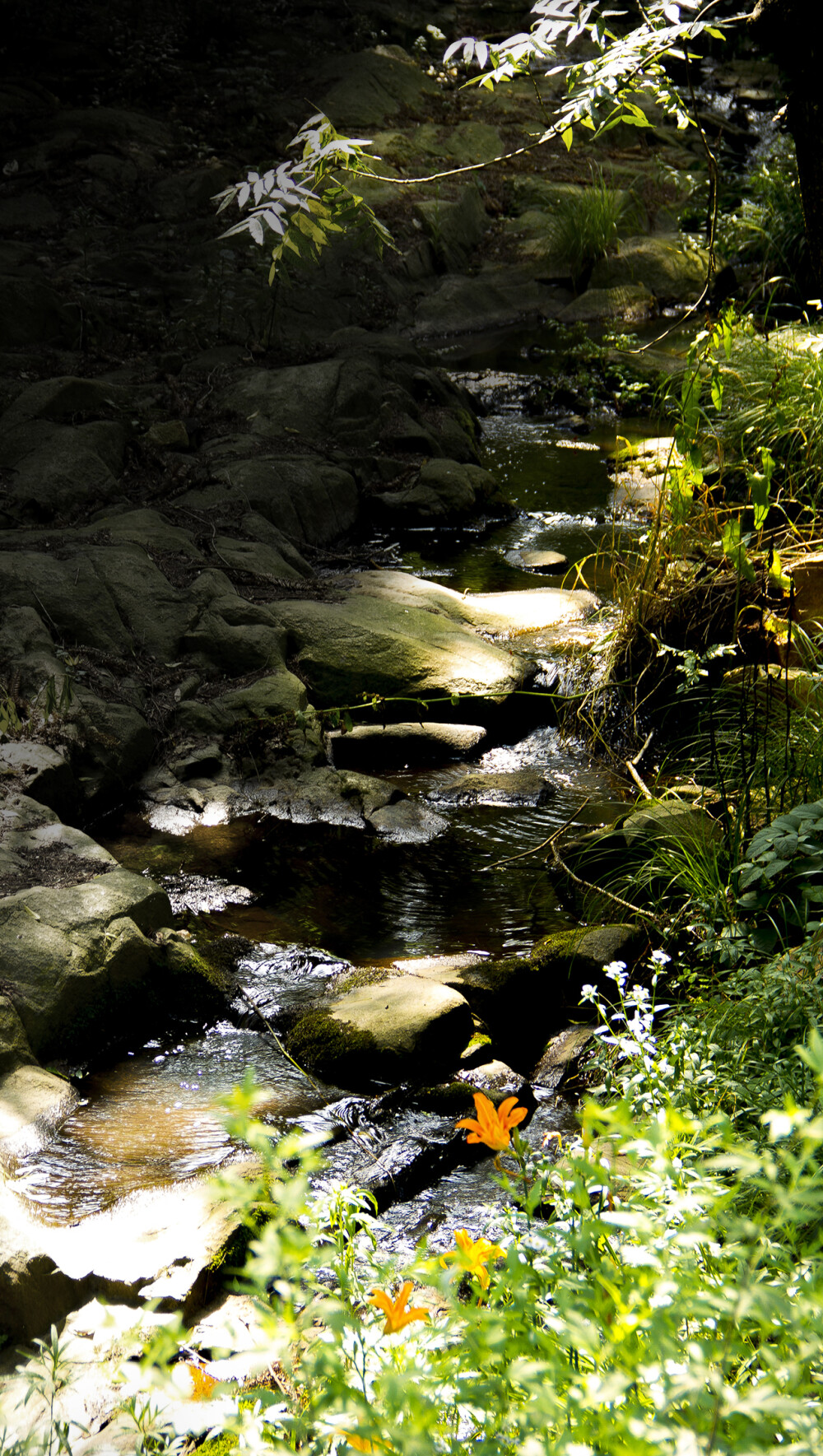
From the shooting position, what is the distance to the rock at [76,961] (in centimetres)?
324

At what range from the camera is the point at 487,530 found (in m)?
8.20

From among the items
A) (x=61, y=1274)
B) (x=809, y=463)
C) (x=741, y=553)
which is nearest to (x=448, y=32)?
(x=809, y=463)

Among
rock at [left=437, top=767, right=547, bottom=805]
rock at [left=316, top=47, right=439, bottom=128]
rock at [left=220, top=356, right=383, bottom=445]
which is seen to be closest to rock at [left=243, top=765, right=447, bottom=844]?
rock at [left=437, top=767, right=547, bottom=805]

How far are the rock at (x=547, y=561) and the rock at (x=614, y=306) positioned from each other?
6754 millimetres

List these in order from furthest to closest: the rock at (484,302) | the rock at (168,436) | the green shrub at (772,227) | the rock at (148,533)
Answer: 1. the rock at (484,302)
2. the green shrub at (772,227)
3. the rock at (168,436)
4. the rock at (148,533)

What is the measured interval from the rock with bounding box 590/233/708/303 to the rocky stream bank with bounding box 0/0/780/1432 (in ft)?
2.44

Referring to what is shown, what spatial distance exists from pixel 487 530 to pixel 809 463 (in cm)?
290

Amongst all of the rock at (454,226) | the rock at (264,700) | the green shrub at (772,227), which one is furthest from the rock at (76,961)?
the rock at (454,226)

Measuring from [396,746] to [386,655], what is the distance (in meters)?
0.61

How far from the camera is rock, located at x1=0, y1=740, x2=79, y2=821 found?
175 inches

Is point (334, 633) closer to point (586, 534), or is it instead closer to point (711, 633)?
point (711, 633)

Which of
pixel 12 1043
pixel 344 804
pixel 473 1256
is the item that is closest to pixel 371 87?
pixel 344 804

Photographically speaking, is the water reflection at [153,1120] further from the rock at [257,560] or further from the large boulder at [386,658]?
the rock at [257,560]

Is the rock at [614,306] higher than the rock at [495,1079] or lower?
higher
